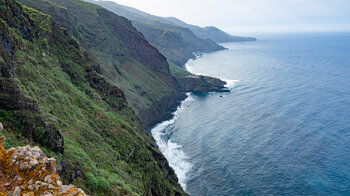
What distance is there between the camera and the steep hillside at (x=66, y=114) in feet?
64.7

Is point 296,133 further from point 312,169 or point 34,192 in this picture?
point 34,192

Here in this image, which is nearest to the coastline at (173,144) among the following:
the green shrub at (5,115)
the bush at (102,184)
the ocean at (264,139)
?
the ocean at (264,139)

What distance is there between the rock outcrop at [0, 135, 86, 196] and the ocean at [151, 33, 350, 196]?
146 feet

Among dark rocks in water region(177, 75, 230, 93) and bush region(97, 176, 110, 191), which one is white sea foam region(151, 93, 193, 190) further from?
dark rocks in water region(177, 75, 230, 93)

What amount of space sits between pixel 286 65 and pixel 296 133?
119 metres

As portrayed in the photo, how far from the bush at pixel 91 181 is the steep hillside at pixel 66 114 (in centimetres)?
8

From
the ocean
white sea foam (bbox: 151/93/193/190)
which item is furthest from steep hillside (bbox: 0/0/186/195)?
the ocean

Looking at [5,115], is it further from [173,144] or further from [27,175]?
[173,144]

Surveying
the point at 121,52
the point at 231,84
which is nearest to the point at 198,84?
the point at 231,84

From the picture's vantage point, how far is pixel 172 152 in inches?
2756

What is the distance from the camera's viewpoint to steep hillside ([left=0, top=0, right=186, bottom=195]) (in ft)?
64.7

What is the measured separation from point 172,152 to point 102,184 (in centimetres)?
4847

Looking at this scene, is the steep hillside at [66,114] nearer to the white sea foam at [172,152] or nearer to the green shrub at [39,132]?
the green shrub at [39,132]

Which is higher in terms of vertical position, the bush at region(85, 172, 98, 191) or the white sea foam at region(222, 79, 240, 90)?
the bush at region(85, 172, 98, 191)
